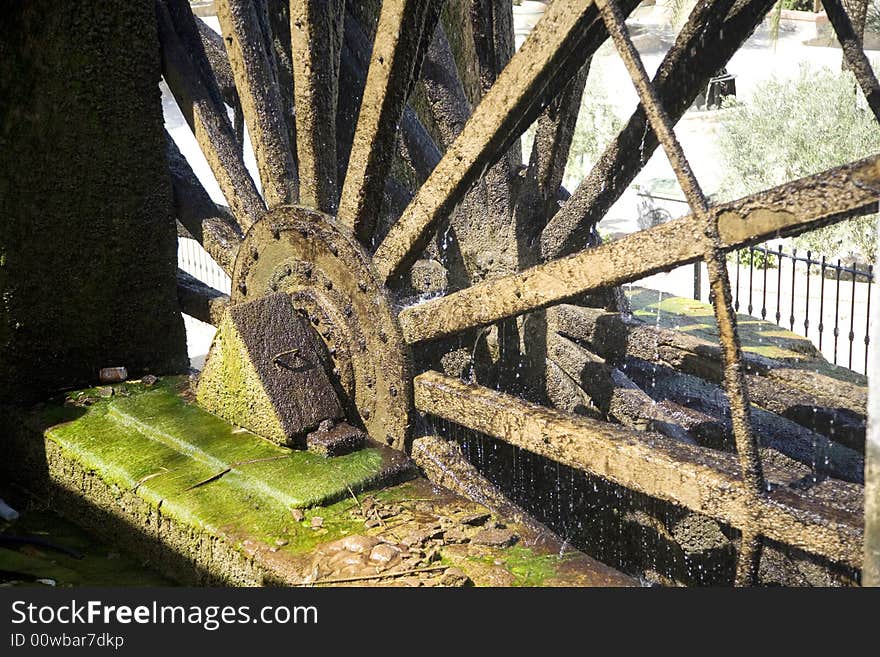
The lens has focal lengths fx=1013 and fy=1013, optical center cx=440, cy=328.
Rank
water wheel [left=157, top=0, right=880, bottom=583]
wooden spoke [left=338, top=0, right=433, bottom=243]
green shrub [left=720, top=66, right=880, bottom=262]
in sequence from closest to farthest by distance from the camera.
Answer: water wheel [left=157, top=0, right=880, bottom=583], wooden spoke [left=338, top=0, right=433, bottom=243], green shrub [left=720, top=66, right=880, bottom=262]

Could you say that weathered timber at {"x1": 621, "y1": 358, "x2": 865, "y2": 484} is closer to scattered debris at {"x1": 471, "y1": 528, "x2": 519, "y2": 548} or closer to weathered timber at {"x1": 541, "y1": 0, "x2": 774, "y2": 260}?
weathered timber at {"x1": 541, "y1": 0, "x2": 774, "y2": 260}

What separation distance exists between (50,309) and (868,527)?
12.8ft

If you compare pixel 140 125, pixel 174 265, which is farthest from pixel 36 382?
pixel 140 125

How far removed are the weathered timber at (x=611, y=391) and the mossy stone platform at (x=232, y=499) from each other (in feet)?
5.57

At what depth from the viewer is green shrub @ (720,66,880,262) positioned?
17781mm

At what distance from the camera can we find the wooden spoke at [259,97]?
4.66 m

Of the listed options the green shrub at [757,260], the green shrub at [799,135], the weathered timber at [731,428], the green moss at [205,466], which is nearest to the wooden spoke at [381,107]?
the green moss at [205,466]

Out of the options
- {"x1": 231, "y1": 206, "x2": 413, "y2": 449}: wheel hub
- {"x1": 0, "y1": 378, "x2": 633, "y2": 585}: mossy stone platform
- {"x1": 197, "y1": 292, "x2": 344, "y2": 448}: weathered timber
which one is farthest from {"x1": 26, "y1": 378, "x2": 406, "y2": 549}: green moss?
{"x1": 231, "y1": 206, "x2": 413, "y2": 449}: wheel hub

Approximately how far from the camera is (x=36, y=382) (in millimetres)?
4902

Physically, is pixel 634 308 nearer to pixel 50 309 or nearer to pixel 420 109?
pixel 420 109

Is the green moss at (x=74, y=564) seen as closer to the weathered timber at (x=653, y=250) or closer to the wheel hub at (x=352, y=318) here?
the wheel hub at (x=352, y=318)

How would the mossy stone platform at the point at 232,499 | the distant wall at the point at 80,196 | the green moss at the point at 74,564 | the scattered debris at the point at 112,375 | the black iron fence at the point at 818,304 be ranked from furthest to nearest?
the black iron fence at the point at 818,304, the scattered debris at the point at 112,375, the distant wall at the point at 80,196, the green moss at the point at 74,564, the mossy stone platform at the point at 232,499

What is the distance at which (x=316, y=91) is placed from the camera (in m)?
4.35

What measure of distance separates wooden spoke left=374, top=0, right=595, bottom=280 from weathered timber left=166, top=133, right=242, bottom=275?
142 cm
